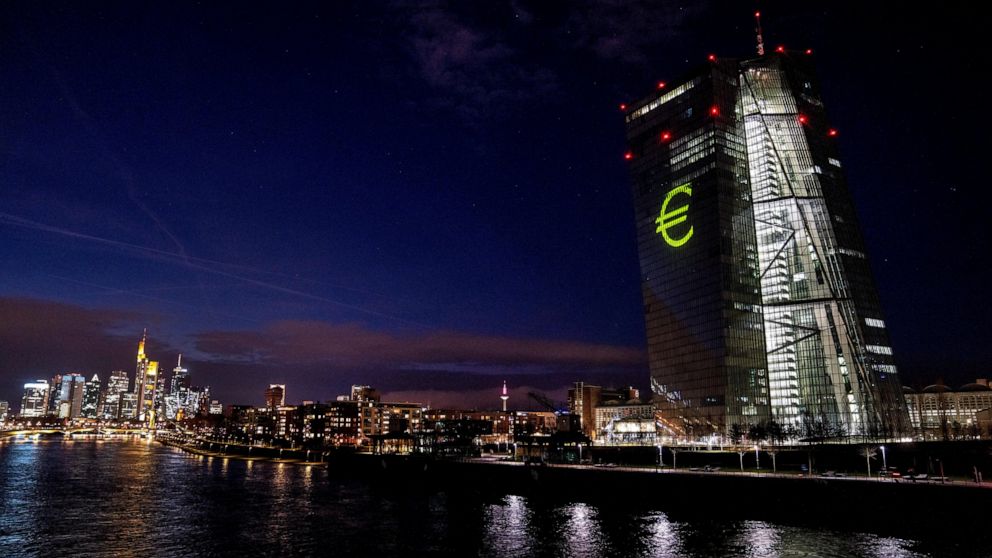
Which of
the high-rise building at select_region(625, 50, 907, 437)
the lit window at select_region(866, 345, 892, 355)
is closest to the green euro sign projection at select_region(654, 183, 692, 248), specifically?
the high-rise building at select_region(625, 50, 907, 437)

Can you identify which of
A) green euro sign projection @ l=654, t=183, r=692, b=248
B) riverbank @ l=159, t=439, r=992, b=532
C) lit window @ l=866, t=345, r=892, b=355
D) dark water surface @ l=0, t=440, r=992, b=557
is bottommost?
dark water surface @ l=0, t=440, r=992, b=557

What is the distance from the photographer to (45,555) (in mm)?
65938

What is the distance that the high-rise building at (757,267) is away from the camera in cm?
15525

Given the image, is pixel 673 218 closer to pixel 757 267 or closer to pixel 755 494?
pixel 757 267

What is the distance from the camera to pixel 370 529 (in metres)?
83.8

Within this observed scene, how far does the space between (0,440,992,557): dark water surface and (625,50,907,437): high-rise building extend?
6531 cm

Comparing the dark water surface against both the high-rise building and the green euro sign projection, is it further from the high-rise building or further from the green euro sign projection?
the green euro sign projection

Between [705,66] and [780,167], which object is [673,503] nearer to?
[780,167]

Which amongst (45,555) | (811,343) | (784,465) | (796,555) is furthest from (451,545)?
(811,343)

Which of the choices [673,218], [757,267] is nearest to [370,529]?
[757,267]

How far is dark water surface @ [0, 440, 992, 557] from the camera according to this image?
6781 cm

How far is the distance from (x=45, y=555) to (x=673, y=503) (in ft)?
251

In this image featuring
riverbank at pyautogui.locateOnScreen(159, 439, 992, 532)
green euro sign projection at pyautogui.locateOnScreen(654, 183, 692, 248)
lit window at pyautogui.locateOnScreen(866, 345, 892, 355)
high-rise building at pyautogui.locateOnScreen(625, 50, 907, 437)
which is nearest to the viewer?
riverbank at pyautogui.locateOnScreen(159, 439, 992, 532)

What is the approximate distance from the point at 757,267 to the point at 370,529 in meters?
119
